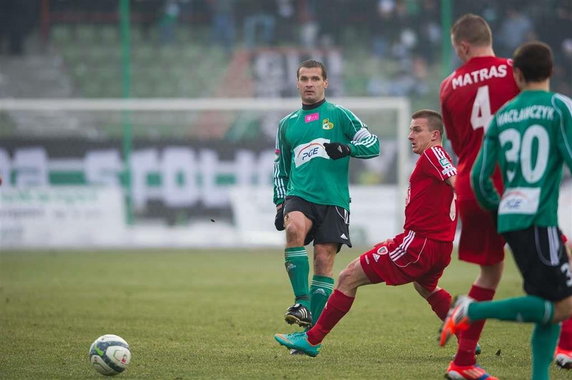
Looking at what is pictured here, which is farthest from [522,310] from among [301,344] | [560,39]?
[560,39]

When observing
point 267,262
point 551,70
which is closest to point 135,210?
point 267,262

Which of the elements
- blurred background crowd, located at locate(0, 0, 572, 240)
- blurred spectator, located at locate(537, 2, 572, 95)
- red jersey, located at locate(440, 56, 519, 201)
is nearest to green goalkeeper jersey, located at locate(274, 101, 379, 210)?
red jersey, located at locate(440, 56, 519, 201)

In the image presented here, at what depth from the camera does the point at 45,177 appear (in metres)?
19.9

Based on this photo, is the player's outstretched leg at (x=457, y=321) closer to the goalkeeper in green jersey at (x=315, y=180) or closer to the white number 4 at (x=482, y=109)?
the white number 4 at (x=482, y=109)

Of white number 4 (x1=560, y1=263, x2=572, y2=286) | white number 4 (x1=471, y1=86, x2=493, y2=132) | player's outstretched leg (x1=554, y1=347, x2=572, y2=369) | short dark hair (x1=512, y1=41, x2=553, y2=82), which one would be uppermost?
short dark hair (x1=512, y1=41, x2=553, y2=82)

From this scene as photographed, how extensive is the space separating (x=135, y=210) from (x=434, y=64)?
838 centimetres

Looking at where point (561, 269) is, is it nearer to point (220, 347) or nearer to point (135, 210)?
point (220, 347)

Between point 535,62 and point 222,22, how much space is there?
65.4 ft

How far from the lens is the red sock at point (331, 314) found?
23.0 feet

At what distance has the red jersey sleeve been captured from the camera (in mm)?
7082

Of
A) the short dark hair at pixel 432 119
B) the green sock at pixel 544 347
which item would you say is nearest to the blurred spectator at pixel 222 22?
the short dark hair at pixel 432 119

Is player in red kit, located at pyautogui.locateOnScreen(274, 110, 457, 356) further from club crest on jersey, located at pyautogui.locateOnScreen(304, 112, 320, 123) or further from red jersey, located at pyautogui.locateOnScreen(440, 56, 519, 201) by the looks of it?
club crest on jersey, located at pyautogui.locateOnScreen(304, 112, 320, 123)

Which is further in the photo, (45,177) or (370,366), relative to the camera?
(45,177)

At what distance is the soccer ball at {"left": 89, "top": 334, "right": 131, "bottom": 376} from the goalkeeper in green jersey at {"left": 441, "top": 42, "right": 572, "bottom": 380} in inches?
85.4
